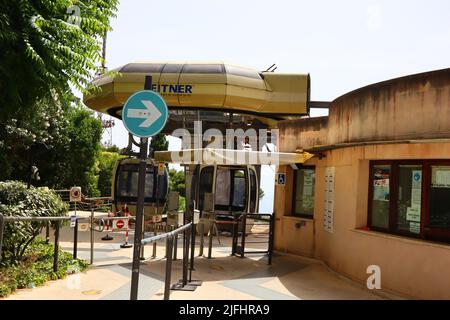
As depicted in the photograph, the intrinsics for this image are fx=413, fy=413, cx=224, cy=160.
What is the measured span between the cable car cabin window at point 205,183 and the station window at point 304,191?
4406 mm

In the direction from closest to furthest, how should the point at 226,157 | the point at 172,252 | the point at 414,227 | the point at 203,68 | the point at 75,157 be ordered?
the point at 172,252 → the point at 414,227 → the point at 226,157 → the point at 203,68 → the point at 75,157

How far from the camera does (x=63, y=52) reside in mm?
6723

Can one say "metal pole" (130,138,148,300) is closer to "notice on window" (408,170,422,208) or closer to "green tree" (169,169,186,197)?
"notice on window" (408,170,422,208)

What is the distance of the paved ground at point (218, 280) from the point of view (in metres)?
6.63

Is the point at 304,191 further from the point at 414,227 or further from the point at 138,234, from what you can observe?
the point at 138,234

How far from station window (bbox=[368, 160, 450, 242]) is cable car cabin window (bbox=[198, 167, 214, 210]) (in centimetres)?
773

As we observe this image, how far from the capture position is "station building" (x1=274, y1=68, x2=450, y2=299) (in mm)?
6562

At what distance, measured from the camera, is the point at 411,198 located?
7.14 meters

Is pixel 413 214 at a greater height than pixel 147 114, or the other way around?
pixel 147 114

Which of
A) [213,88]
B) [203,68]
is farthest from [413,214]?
[203,68]

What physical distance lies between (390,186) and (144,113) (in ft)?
16.4

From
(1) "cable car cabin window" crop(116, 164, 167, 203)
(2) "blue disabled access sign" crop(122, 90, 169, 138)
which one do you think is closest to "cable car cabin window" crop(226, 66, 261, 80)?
(1) "cable car cabin window" crop(116, 164, 167, 203)

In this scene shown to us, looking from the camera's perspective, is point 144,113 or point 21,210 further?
point 21,210

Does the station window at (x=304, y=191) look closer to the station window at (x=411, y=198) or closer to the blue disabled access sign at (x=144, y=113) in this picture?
the station window at (x=411, y=198)
